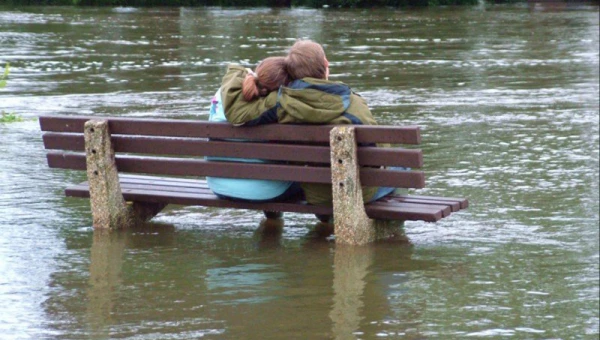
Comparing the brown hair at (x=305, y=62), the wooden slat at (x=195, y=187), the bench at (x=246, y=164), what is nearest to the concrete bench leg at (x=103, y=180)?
the bench at (x=246, y=164)

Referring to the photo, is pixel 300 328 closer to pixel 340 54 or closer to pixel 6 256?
pixel 6 256

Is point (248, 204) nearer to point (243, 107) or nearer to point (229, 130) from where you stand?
point (229, 130)

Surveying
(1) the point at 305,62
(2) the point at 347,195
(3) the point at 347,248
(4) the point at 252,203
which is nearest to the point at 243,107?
(1) the point at 305,62

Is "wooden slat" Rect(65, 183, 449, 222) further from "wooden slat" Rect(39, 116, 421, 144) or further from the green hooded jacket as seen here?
"wooden slat" Rect(39, 116, 421, 144)

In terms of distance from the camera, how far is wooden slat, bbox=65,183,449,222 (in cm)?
651

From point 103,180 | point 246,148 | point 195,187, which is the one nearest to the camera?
point 246,148

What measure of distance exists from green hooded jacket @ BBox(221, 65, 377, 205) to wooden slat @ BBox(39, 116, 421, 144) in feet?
0.20

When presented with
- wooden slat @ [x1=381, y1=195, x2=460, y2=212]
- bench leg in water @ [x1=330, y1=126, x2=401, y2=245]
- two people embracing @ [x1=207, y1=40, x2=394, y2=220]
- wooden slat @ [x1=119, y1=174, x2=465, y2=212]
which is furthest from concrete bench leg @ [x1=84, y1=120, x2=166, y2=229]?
wooden slat @ [x1=381, y1=195, x2=460, y2=212]

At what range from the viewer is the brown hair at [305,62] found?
6578mm

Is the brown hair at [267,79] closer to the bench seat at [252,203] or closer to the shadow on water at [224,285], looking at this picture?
the bench seat at [252,203]

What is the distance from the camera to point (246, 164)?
6.77m

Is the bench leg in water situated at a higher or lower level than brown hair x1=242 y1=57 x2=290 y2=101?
lower

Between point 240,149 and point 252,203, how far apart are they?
38 centimetres

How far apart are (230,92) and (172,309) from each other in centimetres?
168
